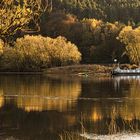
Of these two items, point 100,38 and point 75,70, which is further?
point 100,38

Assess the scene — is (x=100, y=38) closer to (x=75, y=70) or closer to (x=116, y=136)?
(x=75, y=70)

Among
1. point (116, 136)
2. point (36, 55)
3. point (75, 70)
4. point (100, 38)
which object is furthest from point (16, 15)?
point (100, 38)

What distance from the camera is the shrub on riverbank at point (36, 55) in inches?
3629

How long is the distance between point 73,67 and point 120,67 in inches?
351

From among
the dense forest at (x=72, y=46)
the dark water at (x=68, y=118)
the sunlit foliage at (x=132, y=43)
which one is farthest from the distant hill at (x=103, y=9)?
the dark water at (x=68, y=118)

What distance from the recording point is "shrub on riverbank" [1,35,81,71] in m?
92.2

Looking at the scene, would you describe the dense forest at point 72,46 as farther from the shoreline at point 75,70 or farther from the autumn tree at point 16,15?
the autumn tree at point 16,15

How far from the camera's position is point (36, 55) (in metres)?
92.5

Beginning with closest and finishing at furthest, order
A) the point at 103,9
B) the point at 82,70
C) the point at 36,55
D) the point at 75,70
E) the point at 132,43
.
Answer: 1. the point at 75,70
2. the point at 82,70
3. the point at 132,43
4. the point at 36,55
5. the point at 103,9

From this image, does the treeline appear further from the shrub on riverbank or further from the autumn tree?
the autumn tree

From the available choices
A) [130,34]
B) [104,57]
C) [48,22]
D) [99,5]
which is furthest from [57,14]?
[130,34]

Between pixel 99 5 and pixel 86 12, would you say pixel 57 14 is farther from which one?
pixel 99 5

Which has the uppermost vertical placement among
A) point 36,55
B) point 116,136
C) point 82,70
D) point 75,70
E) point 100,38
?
point 100,38

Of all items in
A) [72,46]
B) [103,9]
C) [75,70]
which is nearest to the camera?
[75,70]
